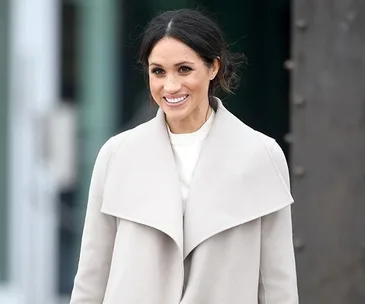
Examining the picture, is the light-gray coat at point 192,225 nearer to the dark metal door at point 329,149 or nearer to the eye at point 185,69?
the eye at point 185,69

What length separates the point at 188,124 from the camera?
3039mm

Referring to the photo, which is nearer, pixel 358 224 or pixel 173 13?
pixel 173 13

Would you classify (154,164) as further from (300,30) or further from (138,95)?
(138,95)

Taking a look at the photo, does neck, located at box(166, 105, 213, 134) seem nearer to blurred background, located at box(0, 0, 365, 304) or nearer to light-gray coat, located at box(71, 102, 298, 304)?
light-gray coat, located at box(71, 102, 298, 304)

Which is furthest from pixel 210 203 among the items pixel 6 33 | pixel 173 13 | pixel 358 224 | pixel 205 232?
pixel 6 33

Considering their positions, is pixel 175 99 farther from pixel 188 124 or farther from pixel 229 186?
pixel 229 186

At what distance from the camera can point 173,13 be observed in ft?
9.78

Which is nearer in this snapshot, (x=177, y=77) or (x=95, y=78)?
(x=177, y=77)

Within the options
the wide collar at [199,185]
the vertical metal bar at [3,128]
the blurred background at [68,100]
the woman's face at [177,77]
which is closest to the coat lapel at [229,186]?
the wide collar at [199,185]

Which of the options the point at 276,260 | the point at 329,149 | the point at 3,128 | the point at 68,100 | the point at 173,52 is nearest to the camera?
the point at 173,52

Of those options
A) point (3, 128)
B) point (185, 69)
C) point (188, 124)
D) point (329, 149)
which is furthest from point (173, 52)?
point (3, 128)

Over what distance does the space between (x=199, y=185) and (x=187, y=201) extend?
51 mm

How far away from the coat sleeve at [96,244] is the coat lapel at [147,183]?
0.10 feet

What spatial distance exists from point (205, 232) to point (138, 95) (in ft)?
11.6
